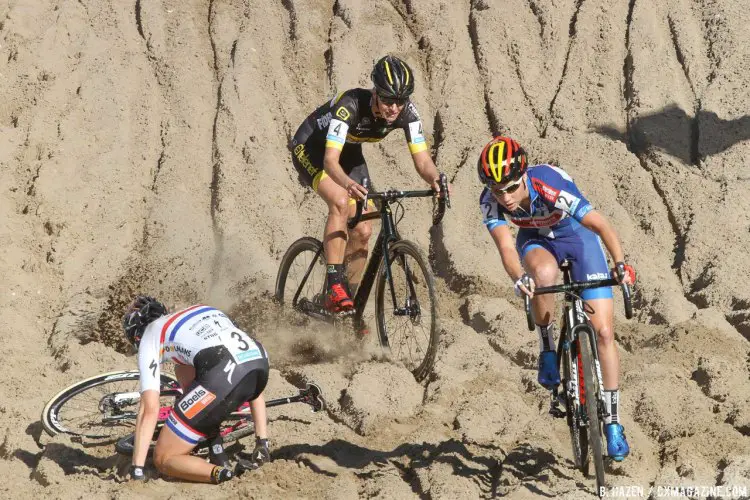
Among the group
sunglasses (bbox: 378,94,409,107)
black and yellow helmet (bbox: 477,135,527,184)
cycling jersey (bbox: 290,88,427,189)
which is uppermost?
sunglasses (bbox: 378,94,409,107)

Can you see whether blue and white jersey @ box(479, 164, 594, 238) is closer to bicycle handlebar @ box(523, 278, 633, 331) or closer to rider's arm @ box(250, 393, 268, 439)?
bicycle handlebar @ box(523, 278, 633, 331)

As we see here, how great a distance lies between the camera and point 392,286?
8453 mm

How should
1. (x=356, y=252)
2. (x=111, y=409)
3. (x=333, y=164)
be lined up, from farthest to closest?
(x=356, y=252)
(x=333, y=164)
(x=111, y=409)

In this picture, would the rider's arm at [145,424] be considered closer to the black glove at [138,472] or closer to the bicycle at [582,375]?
the black glove at [138,472]

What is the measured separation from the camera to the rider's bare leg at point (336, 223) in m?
8.80

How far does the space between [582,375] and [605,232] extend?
937mm

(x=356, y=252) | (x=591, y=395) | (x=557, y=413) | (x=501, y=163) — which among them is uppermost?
(x=501, y=163)

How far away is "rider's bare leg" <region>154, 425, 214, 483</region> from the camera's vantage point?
6.76m

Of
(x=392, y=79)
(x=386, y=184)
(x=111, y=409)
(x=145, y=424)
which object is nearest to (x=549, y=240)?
(x=392, y=79)

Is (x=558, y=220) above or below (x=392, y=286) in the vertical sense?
above

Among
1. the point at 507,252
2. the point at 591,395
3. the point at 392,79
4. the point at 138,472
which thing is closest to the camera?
the point at 591,395

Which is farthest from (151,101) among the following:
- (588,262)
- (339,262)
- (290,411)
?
(588,262)

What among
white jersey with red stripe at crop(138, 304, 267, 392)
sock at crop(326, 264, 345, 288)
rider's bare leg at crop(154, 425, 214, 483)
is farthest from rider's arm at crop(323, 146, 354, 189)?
rider's bare leg at crop(154, 425, 214, 483)

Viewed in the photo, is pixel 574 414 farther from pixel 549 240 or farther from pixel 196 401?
pixel 196 401
